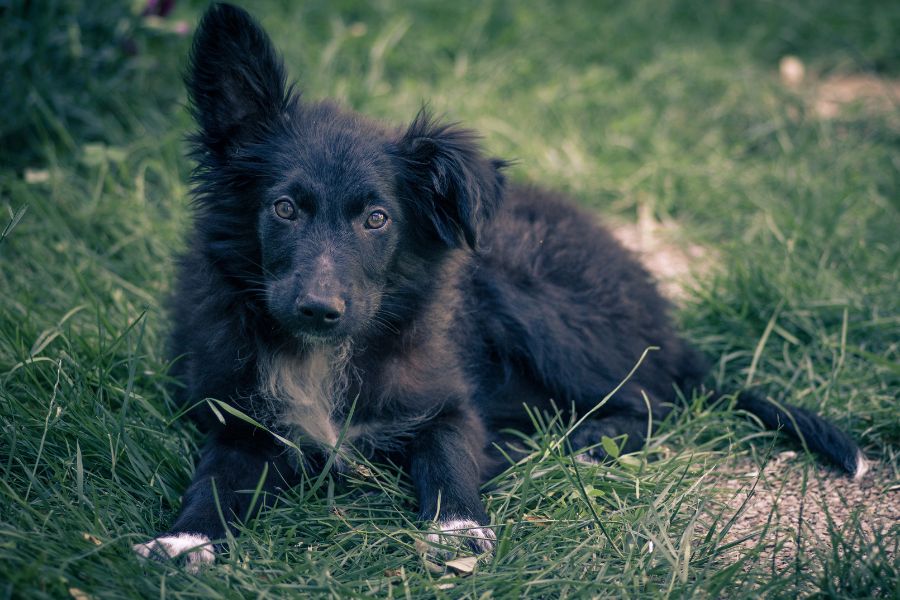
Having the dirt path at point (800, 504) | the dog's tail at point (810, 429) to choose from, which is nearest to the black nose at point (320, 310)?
the dirt path at point (800, 504)

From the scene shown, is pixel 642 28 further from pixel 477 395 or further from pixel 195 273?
pixel 195 273

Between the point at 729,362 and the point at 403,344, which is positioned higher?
the point at 403,344

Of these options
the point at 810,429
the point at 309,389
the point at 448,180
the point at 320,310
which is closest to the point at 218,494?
the point at 309,389

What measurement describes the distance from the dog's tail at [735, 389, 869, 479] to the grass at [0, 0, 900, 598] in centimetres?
11

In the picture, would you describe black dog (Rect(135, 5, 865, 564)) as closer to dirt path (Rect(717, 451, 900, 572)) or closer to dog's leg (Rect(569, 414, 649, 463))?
dirt path (Rect(717, 451, 900, 572))

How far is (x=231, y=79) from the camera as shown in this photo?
2.93 metres

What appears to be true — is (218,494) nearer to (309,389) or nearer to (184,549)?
(184,549)

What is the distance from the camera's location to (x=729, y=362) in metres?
4.00

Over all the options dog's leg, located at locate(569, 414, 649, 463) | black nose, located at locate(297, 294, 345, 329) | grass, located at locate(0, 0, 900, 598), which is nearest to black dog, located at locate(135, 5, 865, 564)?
black nose, located at locate(297, 294, 345, 329)

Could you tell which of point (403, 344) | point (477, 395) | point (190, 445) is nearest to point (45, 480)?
point (190, 445)

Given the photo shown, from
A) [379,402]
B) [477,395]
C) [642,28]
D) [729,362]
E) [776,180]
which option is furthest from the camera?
[642,28]

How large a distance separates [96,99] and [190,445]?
9.56 feet

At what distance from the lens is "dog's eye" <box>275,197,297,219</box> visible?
282 centimetres

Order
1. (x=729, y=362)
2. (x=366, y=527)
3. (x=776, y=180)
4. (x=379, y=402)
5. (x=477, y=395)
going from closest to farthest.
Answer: (x=366, y=527) → (x=379, y=402) → (x=477, y=395) → (x=729, y=362) → (x=776, y=180)
